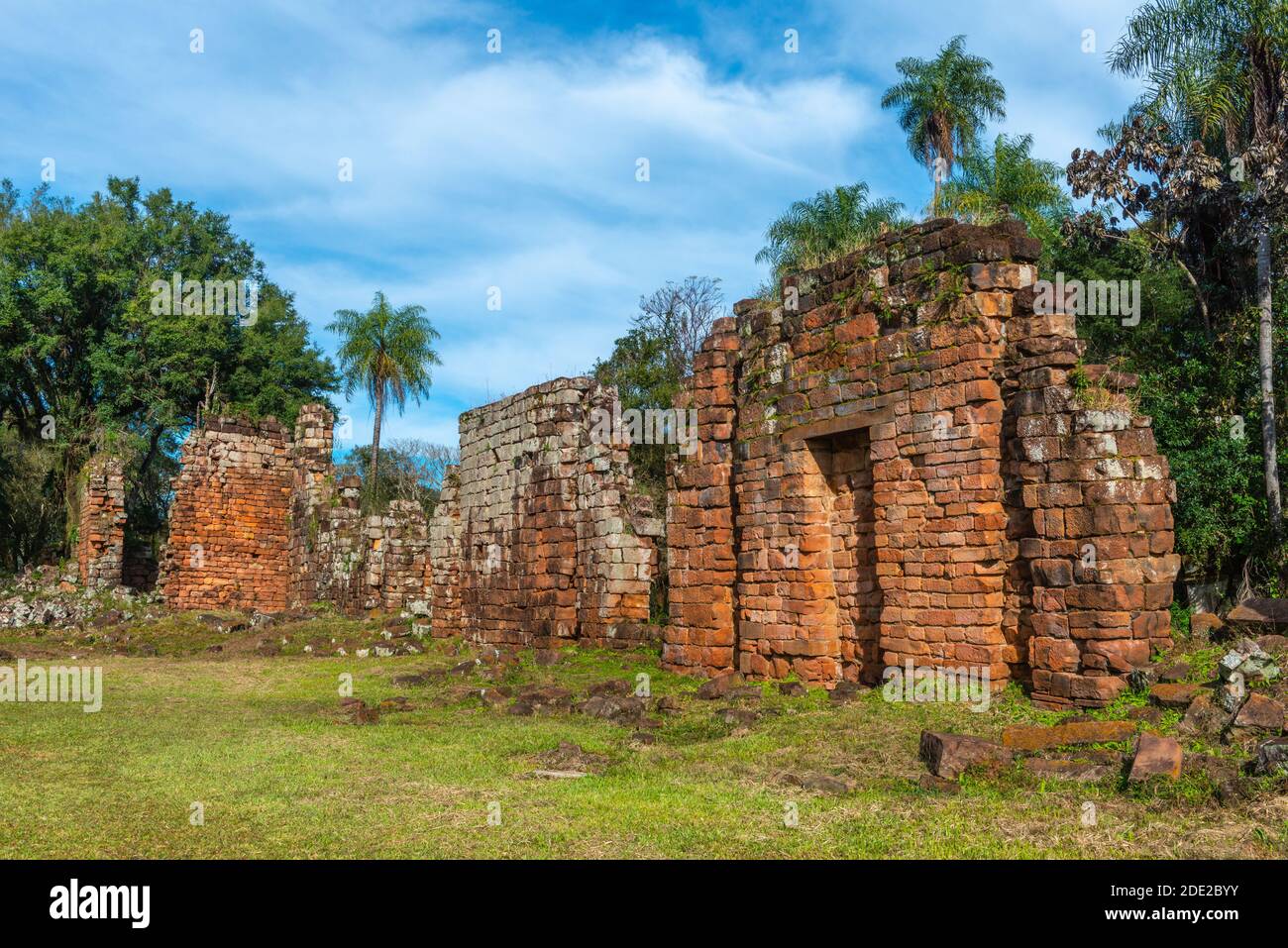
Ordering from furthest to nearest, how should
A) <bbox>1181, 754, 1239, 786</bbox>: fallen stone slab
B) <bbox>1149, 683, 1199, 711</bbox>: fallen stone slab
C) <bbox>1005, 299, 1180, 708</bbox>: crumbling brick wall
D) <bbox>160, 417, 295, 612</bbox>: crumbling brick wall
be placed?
<bbox>160, 417, 295, 612</bbox>: crumbling brick wall
<bbox>1005, 299, 1180, 708</bbox>: crumbling brick wall
<bbox>1149, 683, 1199, 711</bbox>: fallen stone slab
<bbox>1181, 754, 1239, 786</bbox>: fallen stone slab

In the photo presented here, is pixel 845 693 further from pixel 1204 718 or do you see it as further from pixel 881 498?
pixel 1204 718

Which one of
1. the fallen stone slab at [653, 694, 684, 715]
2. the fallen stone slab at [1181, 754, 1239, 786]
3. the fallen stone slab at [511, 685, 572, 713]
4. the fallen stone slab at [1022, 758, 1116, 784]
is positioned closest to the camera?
the fallen stone slab at [1181, 754, 1239, 786]

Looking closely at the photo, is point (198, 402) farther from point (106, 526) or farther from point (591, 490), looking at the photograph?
point (591, 490)

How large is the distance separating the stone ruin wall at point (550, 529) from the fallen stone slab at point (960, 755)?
795 centimetres

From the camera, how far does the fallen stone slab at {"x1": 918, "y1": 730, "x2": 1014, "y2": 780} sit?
7668 mm

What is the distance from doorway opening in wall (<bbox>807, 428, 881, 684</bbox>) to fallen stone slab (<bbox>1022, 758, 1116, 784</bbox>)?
3896mm

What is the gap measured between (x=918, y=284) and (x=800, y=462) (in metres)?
2.51

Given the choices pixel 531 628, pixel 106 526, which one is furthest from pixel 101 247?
pixel 531 628

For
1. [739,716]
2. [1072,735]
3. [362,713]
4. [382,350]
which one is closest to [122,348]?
[382,350]

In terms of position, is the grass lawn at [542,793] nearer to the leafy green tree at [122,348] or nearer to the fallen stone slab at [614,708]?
the fallen stone slab at [614,708]

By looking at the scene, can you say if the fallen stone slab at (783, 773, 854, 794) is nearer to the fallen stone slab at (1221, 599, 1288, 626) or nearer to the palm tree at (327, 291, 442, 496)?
the fallen stone slab at (1221, 599, 1288, 626)

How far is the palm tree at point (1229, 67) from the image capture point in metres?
16.4

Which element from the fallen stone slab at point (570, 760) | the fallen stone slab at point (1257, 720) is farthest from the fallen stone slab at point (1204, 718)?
the fallen stone slab at point (570, 760)

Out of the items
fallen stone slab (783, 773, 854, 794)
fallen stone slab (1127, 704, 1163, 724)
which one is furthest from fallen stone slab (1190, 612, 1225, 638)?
fallen stone slab (783, 773, 854, 794)
